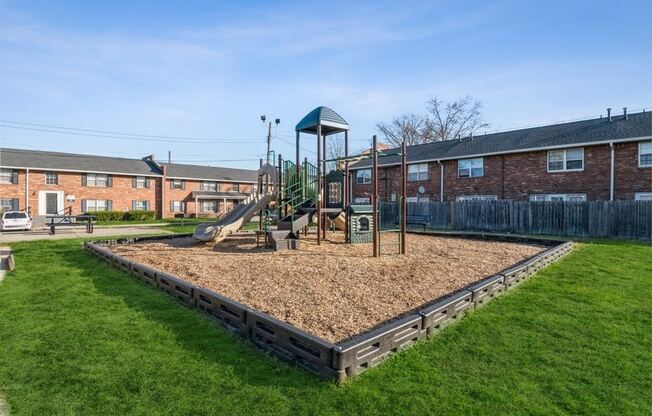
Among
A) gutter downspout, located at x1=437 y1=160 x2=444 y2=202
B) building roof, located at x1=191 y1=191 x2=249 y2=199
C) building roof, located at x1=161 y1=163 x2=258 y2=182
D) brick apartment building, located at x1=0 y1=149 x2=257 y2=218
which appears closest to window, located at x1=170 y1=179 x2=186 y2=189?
brick apartment building, located at x1=0 y1=149 x2=257 y2=218

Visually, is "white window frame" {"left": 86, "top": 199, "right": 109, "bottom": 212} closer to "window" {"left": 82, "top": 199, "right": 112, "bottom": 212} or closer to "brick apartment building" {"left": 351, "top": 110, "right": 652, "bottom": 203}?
"window" {"left": 82, "top": 199, "right": 112, "bottom": 212}

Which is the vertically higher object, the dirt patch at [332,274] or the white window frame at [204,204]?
the white window frame at [204,204]

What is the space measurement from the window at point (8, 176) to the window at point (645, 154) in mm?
41119

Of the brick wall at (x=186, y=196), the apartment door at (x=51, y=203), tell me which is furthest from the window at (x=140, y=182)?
the apartment door at (x=51, y=203)

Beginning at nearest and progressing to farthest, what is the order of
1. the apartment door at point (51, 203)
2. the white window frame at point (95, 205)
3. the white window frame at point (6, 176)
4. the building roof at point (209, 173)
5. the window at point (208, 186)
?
1. the white window frame at point (6, 176)
2. the apartment door at point (51, 203)
3. the white window frame at point (95, 205)
4. the building roof at point (209, 173)
5. the window at point (208, 186)

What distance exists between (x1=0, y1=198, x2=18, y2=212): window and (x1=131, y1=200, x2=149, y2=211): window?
890 cm

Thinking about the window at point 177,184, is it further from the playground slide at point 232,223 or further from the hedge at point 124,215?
the playground slide at point 232,223

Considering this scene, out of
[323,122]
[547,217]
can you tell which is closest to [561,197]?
[547,217]

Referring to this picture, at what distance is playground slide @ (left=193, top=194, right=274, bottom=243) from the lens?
11.2 m

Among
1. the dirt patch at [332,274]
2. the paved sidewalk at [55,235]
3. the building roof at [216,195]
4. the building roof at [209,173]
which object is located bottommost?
the paved sidewalk at [55,235]

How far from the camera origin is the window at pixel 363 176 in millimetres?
30188

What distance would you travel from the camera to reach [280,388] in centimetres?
321

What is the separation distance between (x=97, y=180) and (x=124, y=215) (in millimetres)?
4579

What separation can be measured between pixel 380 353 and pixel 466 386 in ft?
2.65
